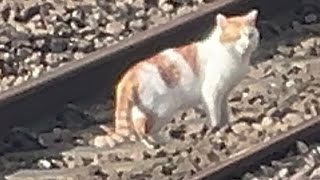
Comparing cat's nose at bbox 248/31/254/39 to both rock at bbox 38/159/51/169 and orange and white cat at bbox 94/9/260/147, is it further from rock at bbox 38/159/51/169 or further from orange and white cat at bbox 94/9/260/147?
rock at bbox 38/159/51/169

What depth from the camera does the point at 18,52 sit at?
7.64m

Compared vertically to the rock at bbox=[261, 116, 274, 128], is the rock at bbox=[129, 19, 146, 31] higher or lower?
higher

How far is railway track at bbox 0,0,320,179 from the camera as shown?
23.0ft

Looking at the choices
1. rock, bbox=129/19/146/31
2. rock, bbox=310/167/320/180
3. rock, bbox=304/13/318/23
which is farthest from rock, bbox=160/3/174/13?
rock, bbox=310/167/320/180

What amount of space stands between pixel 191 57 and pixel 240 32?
24 centimetres

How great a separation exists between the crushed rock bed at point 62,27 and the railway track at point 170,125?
0.19m

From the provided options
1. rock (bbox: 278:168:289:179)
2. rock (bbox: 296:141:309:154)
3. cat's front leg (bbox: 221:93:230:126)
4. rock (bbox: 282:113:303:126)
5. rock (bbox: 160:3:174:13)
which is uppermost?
rock (bbox: 160:3:174:13)

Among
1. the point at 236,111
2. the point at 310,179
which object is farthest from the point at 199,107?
the point at 310,179

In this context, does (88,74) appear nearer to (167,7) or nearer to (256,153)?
(167,7)

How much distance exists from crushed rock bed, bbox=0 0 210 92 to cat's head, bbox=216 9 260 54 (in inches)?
38.7

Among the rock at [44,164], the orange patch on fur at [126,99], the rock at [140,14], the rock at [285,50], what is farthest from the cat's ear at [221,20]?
the rock at [140,14]

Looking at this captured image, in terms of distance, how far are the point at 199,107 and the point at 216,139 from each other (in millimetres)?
216

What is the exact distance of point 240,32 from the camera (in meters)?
6.78

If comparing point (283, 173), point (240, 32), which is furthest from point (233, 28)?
point (283, 173)
